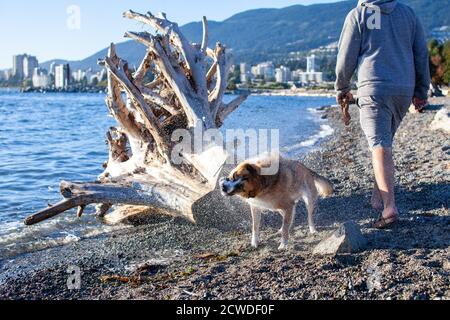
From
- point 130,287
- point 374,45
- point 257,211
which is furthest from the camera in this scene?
point 257,211

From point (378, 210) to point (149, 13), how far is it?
603cm

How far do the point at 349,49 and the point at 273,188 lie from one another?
1.72 meters

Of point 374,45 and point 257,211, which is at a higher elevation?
point 374,45

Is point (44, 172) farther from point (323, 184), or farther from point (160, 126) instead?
point (323, 184)

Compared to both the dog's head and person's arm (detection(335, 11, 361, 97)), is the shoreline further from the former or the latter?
person's arm (detection(335, 11, 361, 97))

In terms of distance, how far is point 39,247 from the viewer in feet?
23.2

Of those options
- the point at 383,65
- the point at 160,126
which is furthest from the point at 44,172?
the point at 383,65

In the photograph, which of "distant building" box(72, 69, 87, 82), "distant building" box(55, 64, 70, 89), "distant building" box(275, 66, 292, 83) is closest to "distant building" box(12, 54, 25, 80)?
"distant building" box(55, 64, 70, 89)

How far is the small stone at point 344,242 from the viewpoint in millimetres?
5000

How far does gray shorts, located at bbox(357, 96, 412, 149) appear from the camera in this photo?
5.80 meters

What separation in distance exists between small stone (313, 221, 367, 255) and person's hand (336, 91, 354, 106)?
5.36 ft

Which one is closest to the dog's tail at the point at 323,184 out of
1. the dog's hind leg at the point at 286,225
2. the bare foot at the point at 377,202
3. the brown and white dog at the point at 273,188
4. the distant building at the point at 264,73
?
the brown and white dog at the point at 273,188

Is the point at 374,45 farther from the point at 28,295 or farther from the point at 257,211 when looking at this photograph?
the point at 28,295
